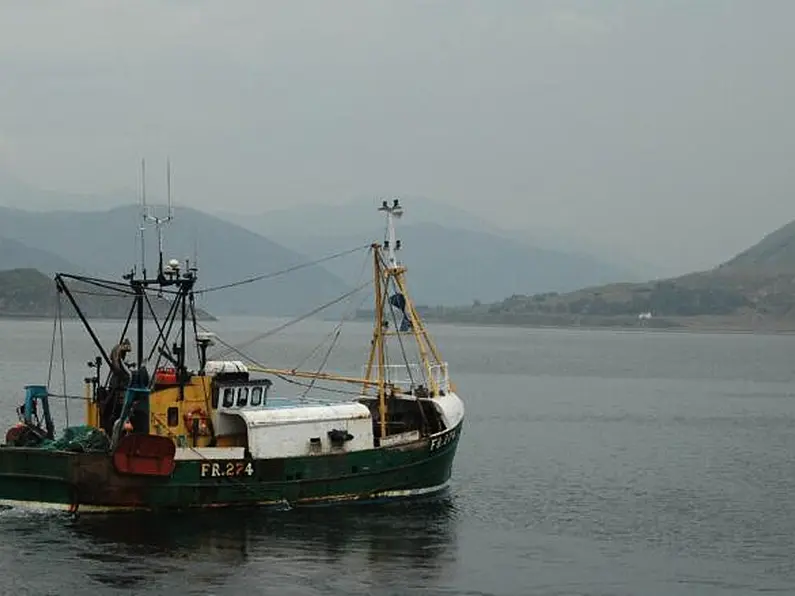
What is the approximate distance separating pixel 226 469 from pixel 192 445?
1.41 meters

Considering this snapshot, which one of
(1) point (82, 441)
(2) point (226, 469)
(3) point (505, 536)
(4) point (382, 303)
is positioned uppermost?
(4) point (382, 303)

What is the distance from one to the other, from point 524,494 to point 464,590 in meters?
14.8

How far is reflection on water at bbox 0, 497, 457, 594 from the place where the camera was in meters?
30.5

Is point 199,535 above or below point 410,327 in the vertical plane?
below

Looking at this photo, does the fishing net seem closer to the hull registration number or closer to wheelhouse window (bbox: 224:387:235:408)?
the hull registration number

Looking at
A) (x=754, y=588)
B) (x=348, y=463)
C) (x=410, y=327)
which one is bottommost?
(x=754, y=588)

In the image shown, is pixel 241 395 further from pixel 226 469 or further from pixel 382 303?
pixel 382 303

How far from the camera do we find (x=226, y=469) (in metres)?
36.6

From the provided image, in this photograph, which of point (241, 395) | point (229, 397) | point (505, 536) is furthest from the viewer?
point (241, 395)

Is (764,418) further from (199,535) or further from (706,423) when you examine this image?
(199,535)

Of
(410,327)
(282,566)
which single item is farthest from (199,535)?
(410,327)

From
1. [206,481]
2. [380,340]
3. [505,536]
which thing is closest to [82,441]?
[206,481]

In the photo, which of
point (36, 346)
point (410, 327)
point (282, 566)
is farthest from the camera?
point (36, 346)

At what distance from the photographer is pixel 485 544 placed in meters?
35.2
